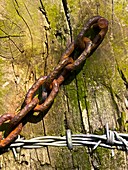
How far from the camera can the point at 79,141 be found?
3.05m

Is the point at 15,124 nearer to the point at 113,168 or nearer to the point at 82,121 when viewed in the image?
the point at 82,121

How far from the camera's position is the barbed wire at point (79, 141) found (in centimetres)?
304

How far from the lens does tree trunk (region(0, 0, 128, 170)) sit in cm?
307

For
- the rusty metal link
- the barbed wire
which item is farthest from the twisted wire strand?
the rusty metal link

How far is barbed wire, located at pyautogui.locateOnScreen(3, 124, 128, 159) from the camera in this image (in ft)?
9.98

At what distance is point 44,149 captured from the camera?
309cm

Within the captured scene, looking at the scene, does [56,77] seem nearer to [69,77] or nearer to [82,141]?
[69,77]

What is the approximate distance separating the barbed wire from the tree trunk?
0.10 feet

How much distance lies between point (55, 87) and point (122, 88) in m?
0.37

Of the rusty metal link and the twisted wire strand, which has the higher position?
the rusty metal link

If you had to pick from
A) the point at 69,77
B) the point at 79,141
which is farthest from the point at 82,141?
the point at 69,77

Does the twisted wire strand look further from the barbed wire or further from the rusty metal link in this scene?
the rusty metal link

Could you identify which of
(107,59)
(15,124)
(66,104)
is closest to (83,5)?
(107,59)

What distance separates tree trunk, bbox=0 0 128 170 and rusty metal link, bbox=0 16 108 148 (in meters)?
0.05
